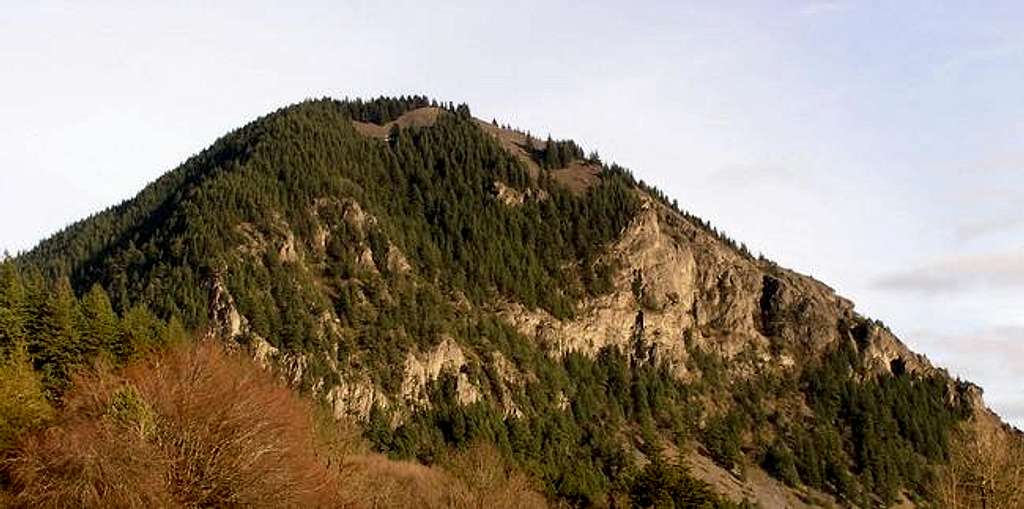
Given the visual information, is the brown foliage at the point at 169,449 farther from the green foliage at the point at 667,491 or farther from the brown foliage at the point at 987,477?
the green foliage at the point at 667,491

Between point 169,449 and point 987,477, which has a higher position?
point 987,477

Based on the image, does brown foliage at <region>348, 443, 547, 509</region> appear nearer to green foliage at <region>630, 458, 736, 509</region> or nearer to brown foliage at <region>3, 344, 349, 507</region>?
green foliage at <region>630, 458, 736, 509</region>

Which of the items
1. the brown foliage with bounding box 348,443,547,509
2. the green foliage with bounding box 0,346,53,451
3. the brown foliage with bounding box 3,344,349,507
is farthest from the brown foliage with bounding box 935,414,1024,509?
the green foliage with bounding box 0,346,53,451

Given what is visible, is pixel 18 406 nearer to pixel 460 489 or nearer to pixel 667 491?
pixel 460 489

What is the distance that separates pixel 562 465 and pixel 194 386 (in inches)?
6001

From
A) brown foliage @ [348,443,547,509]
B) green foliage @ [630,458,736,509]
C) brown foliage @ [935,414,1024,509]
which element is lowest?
brown foliage @ [348,443,547,509]

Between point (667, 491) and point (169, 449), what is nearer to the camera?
point (169, 449)

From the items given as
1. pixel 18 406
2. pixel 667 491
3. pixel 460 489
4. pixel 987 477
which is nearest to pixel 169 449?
pixel 18 406

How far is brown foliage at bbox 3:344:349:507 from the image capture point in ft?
137

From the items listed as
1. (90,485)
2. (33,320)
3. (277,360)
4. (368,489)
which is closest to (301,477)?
(90,485)

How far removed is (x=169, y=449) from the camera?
4519 cm

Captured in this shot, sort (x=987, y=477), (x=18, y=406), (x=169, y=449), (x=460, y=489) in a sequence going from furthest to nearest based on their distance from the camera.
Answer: (x=460, y=489) < (x=18, y=406) < (x=169, y=449) < (x=987, y=477)

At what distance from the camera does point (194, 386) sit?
48781mm

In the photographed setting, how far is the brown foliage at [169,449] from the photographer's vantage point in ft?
137
